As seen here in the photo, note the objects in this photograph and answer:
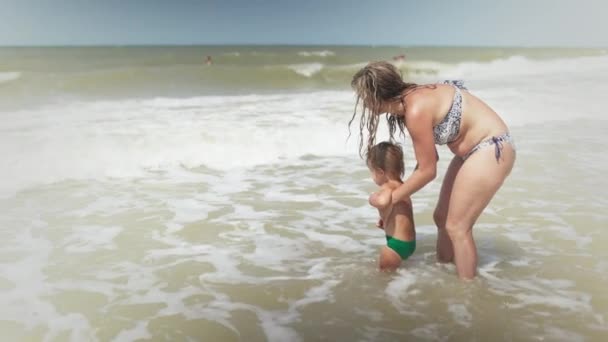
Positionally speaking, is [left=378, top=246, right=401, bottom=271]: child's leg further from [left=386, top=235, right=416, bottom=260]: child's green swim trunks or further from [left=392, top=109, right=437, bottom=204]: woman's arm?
[left=392, top=109, right=437, bottom=204]: woman's arm

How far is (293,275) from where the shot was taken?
4145mm

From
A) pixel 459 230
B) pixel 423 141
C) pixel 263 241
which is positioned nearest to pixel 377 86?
→ pixel 423 141

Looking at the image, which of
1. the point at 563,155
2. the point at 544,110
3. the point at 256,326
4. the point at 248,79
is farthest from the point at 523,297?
the point at 248,79

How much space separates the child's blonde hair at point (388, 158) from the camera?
Answer: 3889 mm

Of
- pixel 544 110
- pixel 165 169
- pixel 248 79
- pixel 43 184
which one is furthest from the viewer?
pixel 248 79

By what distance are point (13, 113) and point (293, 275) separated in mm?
10631

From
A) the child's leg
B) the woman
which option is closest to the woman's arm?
the woman

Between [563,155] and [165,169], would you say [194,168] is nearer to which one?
[165,169]

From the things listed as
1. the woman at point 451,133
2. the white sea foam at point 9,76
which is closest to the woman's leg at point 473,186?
the woman at point 451,133

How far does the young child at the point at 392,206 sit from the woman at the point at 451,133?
173 millimetres

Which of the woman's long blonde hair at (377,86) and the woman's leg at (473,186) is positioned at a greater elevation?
the woman's long blonde hair at (377,86)

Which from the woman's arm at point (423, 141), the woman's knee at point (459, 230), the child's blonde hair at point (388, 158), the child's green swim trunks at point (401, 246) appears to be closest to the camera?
the woman's arm at point (423, 141)

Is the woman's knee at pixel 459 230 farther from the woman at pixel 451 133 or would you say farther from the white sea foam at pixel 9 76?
the white sea foam at pixel 9 76

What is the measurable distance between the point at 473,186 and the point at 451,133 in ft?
1.26
